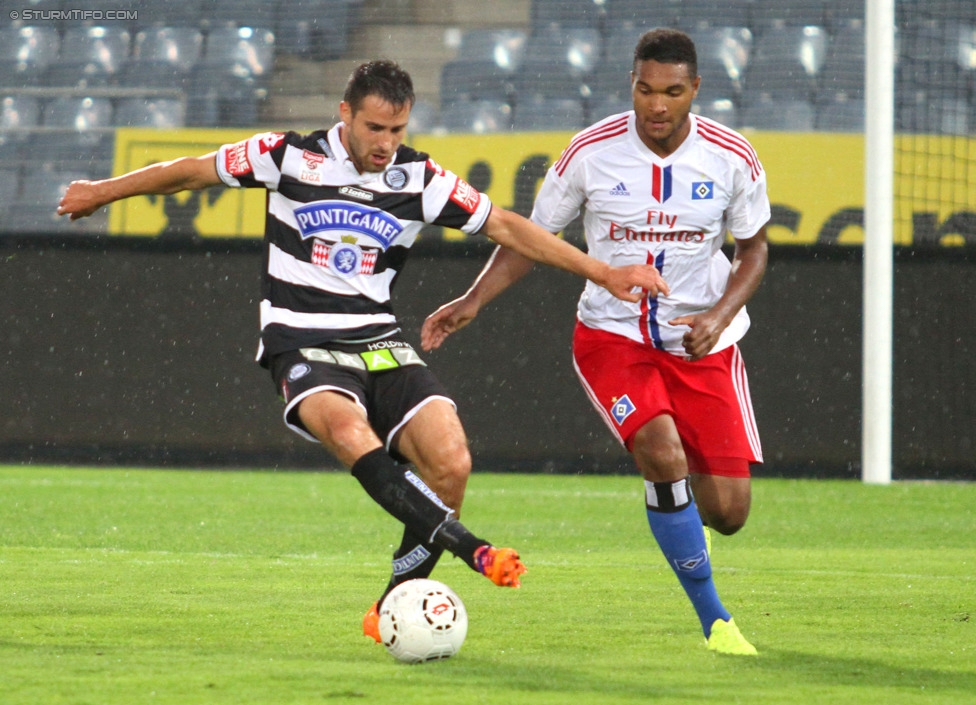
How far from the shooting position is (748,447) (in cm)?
524

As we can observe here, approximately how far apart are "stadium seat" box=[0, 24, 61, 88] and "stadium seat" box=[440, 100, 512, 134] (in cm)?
400

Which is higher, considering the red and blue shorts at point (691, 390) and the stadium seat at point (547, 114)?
the stadium seat at point (547, 114)

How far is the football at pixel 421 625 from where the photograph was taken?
427 centimetres

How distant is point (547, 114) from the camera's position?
43.6ft

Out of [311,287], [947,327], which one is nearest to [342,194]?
[311,287]

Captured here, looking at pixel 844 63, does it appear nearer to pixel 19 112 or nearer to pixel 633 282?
pixel 19 112

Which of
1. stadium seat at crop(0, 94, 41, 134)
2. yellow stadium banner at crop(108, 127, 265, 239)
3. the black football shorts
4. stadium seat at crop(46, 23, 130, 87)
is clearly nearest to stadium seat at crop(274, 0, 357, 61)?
yellow stadium banner at crop(108, 127, 265, 239)

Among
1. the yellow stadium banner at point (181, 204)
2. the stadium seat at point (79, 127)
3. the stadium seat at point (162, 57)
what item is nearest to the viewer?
the yellow stadium banner at point (181, 204)

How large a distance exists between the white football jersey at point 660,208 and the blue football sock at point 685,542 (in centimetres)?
60

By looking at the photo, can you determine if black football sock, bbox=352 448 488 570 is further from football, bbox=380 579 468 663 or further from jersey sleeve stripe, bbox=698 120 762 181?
jersey sleeve stripe, bbox=698 120 762 181

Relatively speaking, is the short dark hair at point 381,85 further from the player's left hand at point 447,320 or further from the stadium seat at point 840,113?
the stadium seat at point 840,113

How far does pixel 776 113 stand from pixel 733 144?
8081 millimetres

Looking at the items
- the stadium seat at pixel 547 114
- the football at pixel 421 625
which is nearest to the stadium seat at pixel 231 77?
the stadium seat at pixel 547 114

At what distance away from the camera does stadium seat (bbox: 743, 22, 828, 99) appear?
13.2 metres
